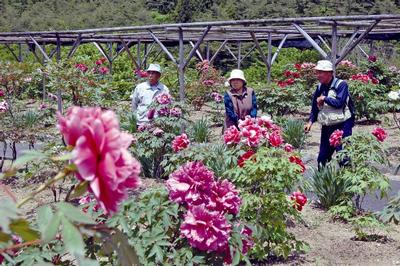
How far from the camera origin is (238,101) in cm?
572

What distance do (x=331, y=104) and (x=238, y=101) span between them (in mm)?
918

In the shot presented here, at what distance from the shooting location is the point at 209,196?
8.04 ft

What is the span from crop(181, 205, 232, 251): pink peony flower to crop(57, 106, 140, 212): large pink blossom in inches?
60.3

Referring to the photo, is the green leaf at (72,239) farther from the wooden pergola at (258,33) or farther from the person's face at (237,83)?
the wooden pergola at (258,33)

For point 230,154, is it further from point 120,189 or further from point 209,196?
point 120,189

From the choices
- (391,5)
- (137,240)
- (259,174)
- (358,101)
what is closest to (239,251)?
(137,240)

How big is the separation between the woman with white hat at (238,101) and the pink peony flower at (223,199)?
10.5 feet

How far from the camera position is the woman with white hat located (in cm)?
569

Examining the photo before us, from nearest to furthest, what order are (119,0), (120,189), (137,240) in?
(120,189)
(137,240)
(119,0)

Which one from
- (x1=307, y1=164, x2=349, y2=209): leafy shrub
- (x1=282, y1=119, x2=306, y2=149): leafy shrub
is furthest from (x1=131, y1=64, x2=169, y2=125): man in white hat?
(x1=282, y1=119, x2=306, y2=149): leafy shrub

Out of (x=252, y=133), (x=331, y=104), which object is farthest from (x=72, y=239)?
(x=331, y=104)

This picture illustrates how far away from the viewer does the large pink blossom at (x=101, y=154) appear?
80 centimetres

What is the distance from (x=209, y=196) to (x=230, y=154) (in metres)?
1.69

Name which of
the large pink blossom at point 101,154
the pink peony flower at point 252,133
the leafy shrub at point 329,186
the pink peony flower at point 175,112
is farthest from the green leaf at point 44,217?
the pink peony flower at point 175,112
